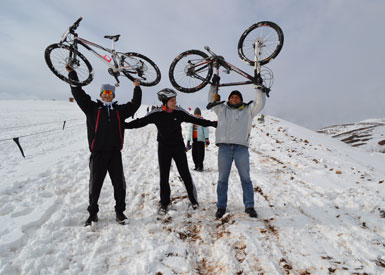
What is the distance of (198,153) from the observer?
7.58 m

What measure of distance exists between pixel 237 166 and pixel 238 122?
34.7 inches

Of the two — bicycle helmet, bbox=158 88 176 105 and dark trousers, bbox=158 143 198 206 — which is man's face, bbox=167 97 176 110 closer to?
bicycle helmet, bbox=158 88 176 105

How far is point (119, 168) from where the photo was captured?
3994 millimetres

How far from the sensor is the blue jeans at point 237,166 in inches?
161

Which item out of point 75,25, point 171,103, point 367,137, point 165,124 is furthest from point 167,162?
point 367,137

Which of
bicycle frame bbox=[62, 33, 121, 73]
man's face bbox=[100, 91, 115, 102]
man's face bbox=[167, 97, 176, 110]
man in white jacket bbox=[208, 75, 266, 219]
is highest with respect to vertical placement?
bicycle frame bbox=[62, 33, 121, 73]

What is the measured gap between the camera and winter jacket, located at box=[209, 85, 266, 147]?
4082 mm

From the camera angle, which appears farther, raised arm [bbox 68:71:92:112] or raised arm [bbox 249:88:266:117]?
raised arm [bbox 249:88:266:117]

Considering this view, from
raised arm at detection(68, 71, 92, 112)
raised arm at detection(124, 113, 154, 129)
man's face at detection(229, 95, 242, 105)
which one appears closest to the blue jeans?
man's face at detection(229, 95, 242, 105)

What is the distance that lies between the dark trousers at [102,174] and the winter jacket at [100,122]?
157mm

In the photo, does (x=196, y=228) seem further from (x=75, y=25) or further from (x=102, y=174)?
(x=75, y=25)

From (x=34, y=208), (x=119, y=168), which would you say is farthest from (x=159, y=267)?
(x=34, y=208)

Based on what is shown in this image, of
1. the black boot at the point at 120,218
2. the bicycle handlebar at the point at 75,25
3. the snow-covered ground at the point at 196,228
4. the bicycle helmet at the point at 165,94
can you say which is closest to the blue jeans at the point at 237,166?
the snow-covered ground at the point at 196,228

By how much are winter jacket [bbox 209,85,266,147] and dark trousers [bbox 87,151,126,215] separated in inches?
81.2
